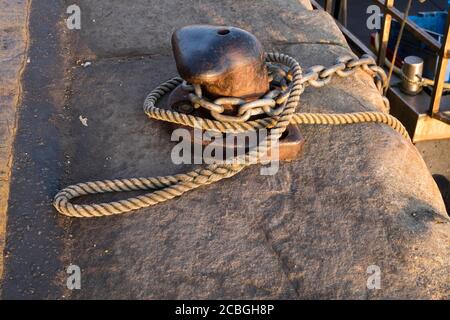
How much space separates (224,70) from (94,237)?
2.27ft

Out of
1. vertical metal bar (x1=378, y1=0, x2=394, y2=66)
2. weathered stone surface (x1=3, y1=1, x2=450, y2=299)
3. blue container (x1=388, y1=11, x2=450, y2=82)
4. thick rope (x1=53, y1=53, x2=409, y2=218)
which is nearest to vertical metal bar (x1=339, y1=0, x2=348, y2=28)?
blue container (x1=388, y1=11, x2=450, y2=82)

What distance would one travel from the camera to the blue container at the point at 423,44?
4.46 metres

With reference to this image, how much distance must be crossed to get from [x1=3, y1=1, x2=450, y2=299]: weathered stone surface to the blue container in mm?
2507

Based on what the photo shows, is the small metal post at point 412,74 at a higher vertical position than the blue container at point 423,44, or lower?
higher

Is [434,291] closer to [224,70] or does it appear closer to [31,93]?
[224,70]

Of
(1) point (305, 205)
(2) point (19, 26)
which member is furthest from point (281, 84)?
(2) point (19, 26)

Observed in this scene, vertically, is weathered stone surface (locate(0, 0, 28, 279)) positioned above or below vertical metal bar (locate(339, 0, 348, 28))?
above

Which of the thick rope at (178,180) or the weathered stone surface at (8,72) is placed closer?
the thick rope at (178,180)

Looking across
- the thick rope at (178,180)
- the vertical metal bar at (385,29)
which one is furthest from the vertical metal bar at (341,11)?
the thick rope at (178,180)

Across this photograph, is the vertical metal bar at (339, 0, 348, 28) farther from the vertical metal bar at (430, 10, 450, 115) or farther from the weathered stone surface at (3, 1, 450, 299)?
the weathered stone surface at (3, 1, 450, 299)

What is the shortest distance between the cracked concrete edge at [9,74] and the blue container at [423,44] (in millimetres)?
2836

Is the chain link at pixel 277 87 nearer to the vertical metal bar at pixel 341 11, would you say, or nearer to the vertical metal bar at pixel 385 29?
the vertical metal bar at pixel 385 29

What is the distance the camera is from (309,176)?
6.12ft

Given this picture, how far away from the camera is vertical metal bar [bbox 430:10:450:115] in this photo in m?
3.06
